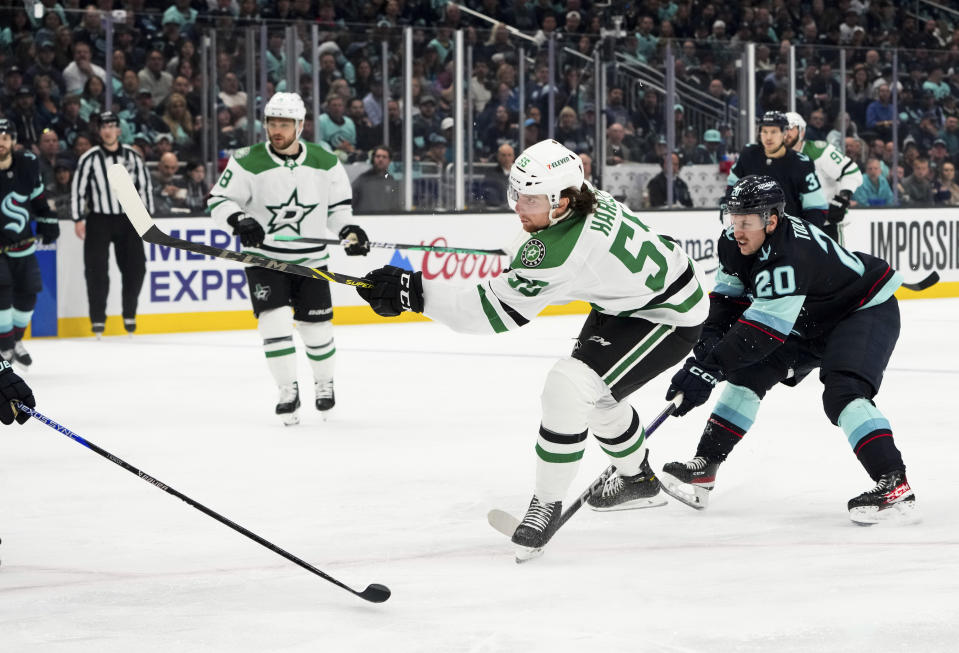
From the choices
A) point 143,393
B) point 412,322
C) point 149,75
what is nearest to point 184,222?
point 149,75

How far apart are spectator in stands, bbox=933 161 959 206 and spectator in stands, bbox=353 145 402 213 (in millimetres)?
4645

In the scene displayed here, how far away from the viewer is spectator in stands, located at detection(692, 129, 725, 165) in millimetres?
10680

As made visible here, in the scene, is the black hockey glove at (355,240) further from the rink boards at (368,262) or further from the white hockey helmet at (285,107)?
the rink boards at (368,262)

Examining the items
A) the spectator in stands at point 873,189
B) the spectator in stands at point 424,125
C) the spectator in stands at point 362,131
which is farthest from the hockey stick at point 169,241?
the spectator in stands at point 873,189

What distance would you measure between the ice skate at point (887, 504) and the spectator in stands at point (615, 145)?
23.2 ft

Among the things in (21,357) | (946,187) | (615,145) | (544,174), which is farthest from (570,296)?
(946,187)

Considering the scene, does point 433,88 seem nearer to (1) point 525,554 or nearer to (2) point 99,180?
(2) point 99,180

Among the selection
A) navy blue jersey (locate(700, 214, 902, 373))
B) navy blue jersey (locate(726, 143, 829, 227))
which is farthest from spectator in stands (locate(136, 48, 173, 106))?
navy blue jersey (locate(700, 214, 902, 373))

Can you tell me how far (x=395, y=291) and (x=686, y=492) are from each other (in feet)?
3.38

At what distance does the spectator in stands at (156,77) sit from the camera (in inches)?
351

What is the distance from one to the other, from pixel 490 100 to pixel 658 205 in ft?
5.11

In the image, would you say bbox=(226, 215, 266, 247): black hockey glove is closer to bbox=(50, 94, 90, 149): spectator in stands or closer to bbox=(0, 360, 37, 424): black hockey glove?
bbox=(0, 360, 37, 424): black hockey glove

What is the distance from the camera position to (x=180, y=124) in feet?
29.7

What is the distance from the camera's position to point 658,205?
1056cm
